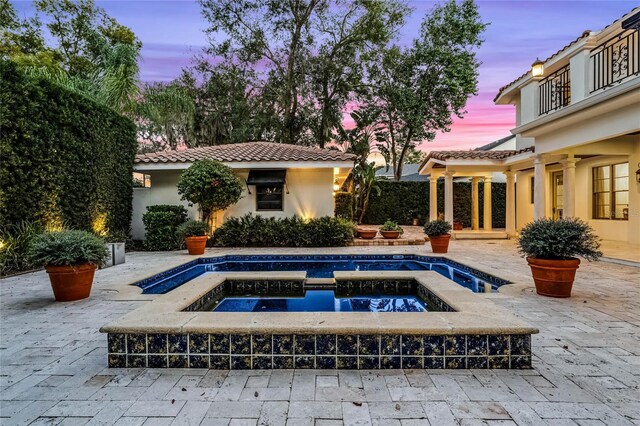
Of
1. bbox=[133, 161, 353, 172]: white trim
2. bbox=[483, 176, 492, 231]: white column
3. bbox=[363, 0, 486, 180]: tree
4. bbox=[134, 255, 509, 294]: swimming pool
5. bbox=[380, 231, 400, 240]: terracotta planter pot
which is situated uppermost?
bbox=[363, 0, 486, 180]: tree

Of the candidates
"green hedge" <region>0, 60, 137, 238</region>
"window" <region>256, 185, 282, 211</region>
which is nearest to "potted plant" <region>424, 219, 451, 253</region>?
"window" <region>256, 185, 282, 211</region>

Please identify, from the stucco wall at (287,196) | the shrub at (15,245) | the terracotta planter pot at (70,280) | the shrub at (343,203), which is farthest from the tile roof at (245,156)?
the terracotta planter pot at (70,280)

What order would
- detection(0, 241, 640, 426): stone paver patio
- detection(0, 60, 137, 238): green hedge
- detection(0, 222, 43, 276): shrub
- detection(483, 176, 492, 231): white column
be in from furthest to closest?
detection(483, 176, 492, 231): white column, detection(0, 60, 137, 238): green hedge, detection(0, 222, 43, 276): shrub, detection(0, 241, 640, 426): stone paver patio

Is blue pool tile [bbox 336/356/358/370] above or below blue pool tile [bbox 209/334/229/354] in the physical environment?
below

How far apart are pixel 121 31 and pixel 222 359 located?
2537 centimetres

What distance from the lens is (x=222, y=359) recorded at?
139 inches

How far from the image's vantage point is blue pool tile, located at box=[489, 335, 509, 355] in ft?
11.4

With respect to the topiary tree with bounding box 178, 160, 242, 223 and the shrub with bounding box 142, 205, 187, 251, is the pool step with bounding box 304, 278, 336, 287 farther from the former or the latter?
the shrub with bounding box 142, 205, 187, 251

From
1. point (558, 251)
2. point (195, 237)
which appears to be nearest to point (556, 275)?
point (558, 251)

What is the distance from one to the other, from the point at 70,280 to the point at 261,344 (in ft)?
14.2

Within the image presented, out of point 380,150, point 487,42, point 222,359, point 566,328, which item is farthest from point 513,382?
point 487,42

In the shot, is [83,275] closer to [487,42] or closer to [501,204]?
[501,204]

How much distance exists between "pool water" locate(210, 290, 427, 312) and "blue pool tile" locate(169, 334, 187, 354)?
7.37 feet

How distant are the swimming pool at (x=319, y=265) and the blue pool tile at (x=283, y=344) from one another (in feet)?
16.6
